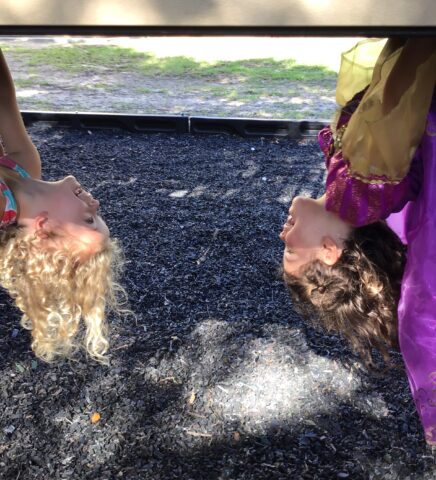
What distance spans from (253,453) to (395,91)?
142 cm

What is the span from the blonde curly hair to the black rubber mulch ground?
0.38 m

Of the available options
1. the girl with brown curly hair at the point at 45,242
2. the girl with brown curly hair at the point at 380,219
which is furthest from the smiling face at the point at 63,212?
the girl with brown curly hair at the point at 380,219

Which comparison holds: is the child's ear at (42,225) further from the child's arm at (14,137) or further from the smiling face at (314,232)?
the smiling face at (314,232)

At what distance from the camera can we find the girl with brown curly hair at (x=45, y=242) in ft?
5.14

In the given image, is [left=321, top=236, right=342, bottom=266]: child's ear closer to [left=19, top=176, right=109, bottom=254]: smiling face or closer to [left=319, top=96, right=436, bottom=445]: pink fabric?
[left=319, top=96, right=436, bottom=445]: pink fabric

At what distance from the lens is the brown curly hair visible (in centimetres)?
148

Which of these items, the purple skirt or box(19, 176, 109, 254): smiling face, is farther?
box(19, 176, 109, 254): smiling face

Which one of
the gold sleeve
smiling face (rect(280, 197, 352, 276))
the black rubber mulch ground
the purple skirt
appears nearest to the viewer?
the gold sleeve

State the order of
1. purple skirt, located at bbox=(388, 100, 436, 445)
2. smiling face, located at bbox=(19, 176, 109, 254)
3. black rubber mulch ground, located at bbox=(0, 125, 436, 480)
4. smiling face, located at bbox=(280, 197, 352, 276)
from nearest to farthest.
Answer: purple skirt, located at bbox=(388, 100, 436, 445)
smiling face, located at bbox=(280, 197, 352, 276)
smiling face, located at bbox=(19, 176, 109, 254)
black rubber mulch ground, located at bbox=(0, 125, 436, 480)

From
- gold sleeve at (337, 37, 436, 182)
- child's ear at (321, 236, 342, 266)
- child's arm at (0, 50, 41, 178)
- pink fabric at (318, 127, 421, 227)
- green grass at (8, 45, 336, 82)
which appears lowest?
green grass at (8, 45, 336, 82)

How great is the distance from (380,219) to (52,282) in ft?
3.23

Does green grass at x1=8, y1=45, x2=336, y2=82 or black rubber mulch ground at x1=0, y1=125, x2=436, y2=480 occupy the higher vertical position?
black rubber mulch ground at x1=0, y1=125, x2=436, y2=480

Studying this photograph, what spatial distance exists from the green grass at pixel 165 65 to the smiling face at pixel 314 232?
487cm

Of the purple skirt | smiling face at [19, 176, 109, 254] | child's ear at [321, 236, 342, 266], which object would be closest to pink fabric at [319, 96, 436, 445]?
the purple skirt
